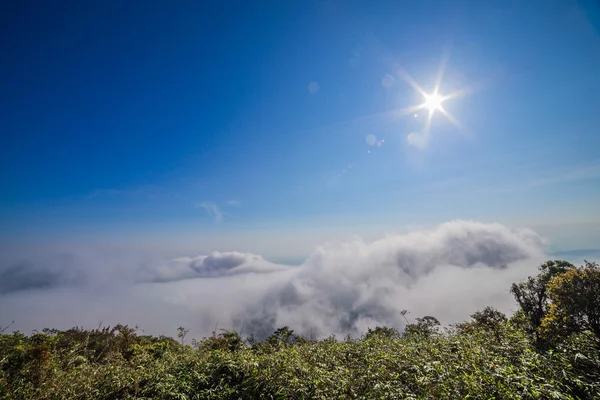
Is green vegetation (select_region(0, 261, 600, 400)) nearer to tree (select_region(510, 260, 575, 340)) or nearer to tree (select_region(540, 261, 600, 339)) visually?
tree (select_region(540, 261, 600, 339))

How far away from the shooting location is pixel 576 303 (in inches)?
483

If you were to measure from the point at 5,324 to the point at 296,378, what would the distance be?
11070mm

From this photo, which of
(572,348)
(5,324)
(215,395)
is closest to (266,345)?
(215,395)

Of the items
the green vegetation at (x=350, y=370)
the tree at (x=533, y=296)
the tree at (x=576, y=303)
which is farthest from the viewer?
the tree at (x=533, y=296)

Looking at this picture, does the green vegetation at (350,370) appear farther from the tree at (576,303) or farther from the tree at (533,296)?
the tree at (533,296)

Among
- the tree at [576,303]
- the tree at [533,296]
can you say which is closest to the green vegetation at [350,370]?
the tree at [576,303]

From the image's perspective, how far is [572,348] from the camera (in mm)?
5191

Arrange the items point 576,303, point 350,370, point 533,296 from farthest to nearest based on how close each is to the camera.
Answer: point 533,296 → point 576,303 → point 350,370

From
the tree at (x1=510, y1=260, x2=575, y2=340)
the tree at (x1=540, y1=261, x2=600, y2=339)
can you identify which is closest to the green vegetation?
the tree at (x1=540, y1=261, x2=600, y2=339)

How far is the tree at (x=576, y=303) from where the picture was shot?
11859 millimetres

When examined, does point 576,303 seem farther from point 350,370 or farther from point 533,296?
point 350,370

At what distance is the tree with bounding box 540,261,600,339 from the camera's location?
1186 centimetres

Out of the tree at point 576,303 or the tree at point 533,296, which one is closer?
the tree at point 576,303

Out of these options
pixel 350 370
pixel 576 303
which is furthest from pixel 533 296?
pixel 350 370
